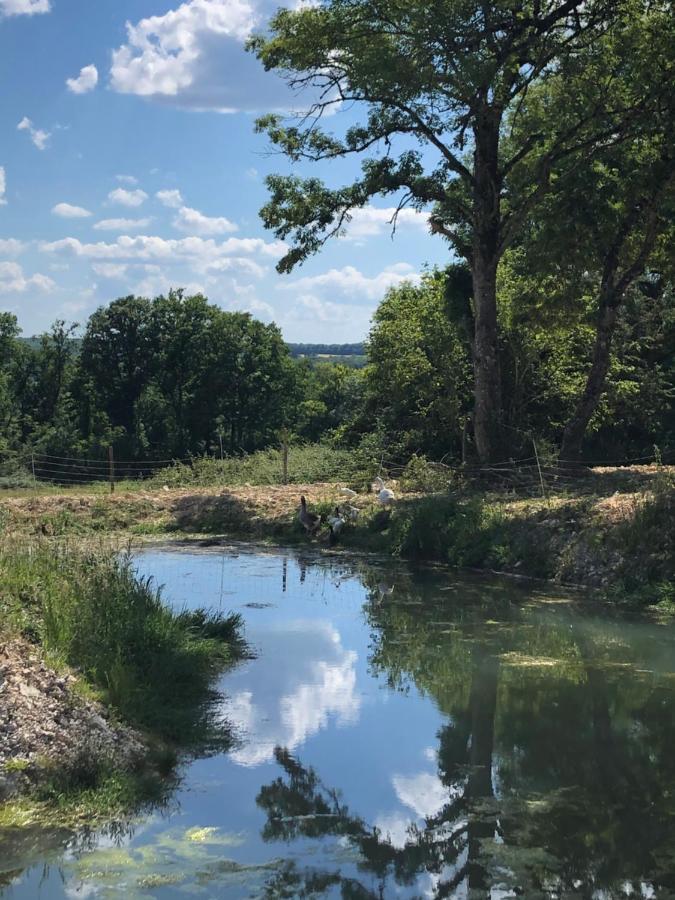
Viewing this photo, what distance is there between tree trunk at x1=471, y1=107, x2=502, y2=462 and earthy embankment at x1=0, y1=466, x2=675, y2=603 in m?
2.63

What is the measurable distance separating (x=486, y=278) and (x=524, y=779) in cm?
1764

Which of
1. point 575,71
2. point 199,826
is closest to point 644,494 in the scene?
point 575,71

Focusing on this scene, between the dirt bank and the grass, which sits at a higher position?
the dirt bank

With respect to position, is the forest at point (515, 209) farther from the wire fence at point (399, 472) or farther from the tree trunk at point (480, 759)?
the tree trunk at point (480, 759)

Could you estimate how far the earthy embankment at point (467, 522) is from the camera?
16297mm

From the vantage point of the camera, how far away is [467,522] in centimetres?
1950

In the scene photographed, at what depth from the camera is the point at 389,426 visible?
33938 mm

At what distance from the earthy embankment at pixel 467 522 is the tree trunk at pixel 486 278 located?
263 cm

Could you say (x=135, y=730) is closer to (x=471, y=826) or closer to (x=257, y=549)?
(x=471, y=826)

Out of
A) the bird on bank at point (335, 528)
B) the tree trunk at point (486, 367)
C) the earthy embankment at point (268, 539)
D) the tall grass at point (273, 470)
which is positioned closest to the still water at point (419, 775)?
the earthy embankment at point (268, 539)

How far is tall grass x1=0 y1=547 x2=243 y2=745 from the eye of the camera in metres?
8.60

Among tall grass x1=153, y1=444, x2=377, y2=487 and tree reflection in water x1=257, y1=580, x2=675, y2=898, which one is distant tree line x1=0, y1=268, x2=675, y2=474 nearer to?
tall grass x1=153, y1=444, x2=377, y2=487

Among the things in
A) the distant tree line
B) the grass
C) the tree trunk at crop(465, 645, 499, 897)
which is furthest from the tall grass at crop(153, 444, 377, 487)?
the grass

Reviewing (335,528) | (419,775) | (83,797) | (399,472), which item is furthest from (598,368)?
(83,797)
